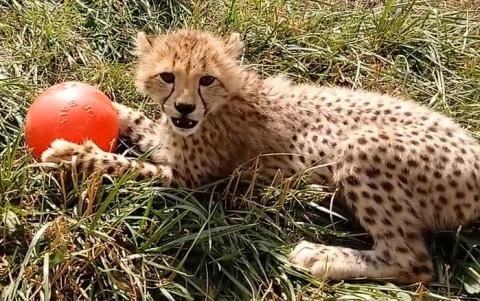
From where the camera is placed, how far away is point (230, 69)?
370 cm

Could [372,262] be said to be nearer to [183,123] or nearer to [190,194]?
[190,194]

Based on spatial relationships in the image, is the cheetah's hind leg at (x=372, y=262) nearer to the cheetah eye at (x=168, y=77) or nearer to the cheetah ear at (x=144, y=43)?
the cheetah eye at (x=168, y=77)

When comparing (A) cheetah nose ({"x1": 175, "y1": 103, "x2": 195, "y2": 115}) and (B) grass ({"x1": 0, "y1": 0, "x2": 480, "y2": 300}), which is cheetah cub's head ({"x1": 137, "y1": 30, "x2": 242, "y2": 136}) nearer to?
(A) cheetah nose ({"x1": 175, "y1": 103, "x2": 195, "y2": 115})

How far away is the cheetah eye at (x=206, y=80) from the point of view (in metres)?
3.56

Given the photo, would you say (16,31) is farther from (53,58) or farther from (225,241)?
(225,241)

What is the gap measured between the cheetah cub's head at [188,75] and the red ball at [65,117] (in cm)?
24

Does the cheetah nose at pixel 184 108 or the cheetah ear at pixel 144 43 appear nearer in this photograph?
the cheetah nose at pixel 184 108

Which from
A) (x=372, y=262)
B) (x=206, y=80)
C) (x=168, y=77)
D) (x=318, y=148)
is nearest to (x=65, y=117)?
(x=168, y=77)

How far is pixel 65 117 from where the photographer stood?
3547 mm

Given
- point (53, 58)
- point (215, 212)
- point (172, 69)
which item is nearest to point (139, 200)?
point (215, 212)

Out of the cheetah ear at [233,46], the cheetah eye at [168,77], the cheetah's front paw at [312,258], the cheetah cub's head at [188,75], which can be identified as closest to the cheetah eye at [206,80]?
the cheetah cub's head at [188,75]

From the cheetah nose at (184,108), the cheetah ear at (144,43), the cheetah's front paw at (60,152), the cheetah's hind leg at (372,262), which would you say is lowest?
the cheetah's hind leg at (372,262)

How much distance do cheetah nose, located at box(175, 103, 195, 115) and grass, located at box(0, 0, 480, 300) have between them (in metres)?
0.35

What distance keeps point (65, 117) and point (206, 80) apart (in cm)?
61
